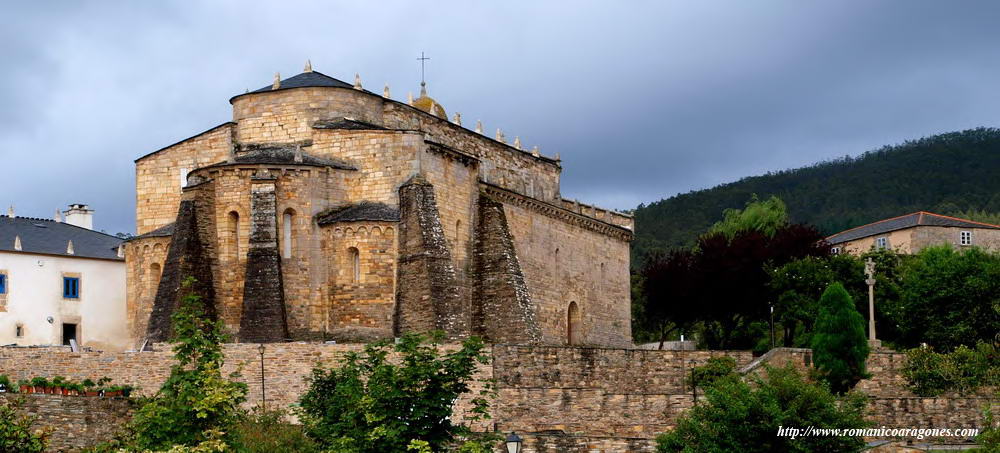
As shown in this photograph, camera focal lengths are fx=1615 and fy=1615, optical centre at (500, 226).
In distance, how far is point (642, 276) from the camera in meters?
81.1

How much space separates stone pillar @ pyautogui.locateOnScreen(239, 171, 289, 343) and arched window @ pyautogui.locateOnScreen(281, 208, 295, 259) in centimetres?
39

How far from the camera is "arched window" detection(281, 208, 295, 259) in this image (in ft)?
165

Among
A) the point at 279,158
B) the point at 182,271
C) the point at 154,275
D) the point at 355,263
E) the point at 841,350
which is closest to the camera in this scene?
the point at 841,350

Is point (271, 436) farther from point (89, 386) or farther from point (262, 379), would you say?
point (89, 386)

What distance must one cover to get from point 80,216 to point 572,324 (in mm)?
21272

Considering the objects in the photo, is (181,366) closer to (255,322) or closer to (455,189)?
(255,322)

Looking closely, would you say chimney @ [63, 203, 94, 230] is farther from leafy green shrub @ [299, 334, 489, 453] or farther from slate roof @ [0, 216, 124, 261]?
leafy green shrub @ [299, 334, 489, 453]

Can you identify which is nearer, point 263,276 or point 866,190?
point 263,276

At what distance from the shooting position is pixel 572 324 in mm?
63844

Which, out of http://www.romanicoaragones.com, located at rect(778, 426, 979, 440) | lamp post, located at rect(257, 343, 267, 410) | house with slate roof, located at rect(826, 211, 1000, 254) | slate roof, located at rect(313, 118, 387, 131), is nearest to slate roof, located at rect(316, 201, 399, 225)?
Answer: slate roof, located at rect(313, 118, 387, 131)

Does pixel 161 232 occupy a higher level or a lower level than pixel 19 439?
higher

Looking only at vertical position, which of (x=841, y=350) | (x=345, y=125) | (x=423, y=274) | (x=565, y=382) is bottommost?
(x=565, y=382)

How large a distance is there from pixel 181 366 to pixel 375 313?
71.9 feet

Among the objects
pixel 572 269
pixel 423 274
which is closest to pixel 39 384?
pixel 423 274
